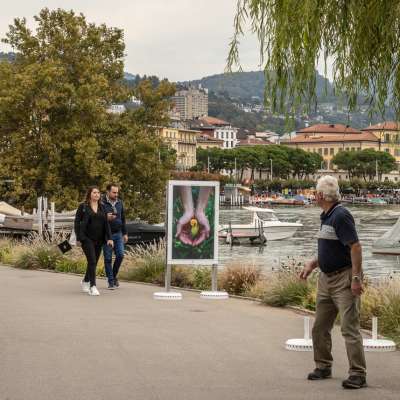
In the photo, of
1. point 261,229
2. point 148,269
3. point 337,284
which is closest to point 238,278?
point 148,269

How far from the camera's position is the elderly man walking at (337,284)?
8.41 metres

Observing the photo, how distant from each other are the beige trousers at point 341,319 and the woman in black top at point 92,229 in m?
8.22

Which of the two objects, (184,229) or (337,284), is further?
(184,229)

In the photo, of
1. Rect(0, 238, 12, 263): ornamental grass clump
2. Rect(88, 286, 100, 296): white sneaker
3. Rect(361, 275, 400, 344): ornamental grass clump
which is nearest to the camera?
Rect(361, 275, 400, 344): ornamental grass clump

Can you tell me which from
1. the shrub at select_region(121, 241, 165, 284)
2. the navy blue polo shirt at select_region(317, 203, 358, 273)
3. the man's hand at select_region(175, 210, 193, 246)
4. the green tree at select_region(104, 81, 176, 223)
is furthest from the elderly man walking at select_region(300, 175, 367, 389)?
the green tree at select_region(104, 81, 176, 223)

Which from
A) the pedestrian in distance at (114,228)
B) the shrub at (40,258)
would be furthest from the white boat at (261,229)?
the pedestrian in distance at (114,228)

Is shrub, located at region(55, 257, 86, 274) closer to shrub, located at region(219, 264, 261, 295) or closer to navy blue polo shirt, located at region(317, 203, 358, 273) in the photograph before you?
shrub, located at region(219, 264, 261, 295)

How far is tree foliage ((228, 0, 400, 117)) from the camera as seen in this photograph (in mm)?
8492

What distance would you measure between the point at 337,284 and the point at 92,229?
344 inches

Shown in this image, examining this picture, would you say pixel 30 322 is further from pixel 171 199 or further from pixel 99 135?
pixel 99 135

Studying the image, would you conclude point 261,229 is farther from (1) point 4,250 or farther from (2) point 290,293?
(2) point 290,293

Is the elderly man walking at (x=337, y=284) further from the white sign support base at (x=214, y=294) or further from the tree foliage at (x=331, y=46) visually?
the white sign support base at (x=214, y=294)

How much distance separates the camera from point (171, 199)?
52.5ft

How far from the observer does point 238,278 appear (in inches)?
688
